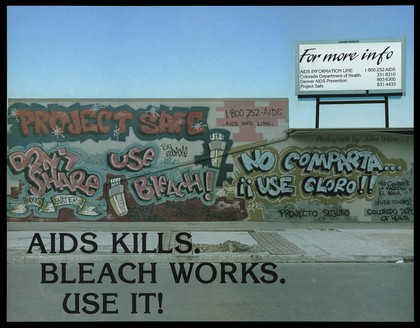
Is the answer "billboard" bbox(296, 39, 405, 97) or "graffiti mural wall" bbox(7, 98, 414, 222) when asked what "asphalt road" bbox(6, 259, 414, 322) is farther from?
"billboard" bbox(296, 39, 405, 97)

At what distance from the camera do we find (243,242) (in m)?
10.7

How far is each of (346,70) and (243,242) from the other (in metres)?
8.05

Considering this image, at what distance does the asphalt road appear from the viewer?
5215 millimetres

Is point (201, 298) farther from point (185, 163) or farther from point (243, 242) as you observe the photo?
point (185, 163)

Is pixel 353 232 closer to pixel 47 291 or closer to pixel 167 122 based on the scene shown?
pixel 167 122

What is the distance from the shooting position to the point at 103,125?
15.7 m

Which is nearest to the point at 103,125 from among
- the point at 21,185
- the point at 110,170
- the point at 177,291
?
the point at 110,170

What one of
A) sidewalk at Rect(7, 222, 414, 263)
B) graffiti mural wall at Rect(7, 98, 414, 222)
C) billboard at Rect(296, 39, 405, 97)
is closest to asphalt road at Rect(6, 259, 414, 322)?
sidewalk at Rect(7, 222, 414, 263)

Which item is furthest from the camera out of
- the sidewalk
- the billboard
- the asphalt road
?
the billboard

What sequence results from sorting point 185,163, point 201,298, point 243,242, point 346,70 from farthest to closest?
point 346,70
point 185,163
point 243,242
point 201,298

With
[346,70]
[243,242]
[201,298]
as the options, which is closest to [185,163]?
[243,242]

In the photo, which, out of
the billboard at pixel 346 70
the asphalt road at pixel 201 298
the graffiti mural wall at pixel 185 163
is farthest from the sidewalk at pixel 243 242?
the billboard at pixel 346 70

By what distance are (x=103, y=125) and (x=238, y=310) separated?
36.6ft

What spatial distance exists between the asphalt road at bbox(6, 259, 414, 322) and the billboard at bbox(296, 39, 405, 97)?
A: 9819 millimetres
